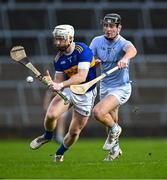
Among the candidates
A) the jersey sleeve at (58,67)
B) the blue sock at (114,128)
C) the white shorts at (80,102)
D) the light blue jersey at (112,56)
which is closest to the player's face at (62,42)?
the jersey sleeve at (58,67)

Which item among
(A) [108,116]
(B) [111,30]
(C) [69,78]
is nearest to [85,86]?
(C) [69,78]

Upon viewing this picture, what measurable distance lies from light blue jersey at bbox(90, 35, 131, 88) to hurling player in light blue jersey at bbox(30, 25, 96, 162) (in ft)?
1.00

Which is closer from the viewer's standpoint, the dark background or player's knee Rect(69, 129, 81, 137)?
player's knee Rect(69, 129, 81, 137)

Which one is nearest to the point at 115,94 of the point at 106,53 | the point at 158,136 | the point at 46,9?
the point at 106,53

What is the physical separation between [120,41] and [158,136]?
12630mm

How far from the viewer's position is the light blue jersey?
17.0 m

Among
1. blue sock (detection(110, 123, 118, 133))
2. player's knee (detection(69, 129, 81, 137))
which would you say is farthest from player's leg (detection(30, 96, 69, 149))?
blue sock (detection(110, 123, 118, 133))

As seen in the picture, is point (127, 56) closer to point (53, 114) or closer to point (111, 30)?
point (111, 30)

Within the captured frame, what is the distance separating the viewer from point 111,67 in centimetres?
1697

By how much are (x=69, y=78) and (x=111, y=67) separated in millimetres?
865

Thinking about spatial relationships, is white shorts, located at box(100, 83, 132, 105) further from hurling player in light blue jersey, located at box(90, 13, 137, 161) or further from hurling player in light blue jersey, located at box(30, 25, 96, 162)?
hurling player in light blue jersey, located at box(30, 25, 96, 162)

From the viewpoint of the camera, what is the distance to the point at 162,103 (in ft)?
99.4

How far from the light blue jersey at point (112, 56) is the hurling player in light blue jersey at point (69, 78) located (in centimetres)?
31

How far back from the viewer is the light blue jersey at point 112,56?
16969 millimetres
